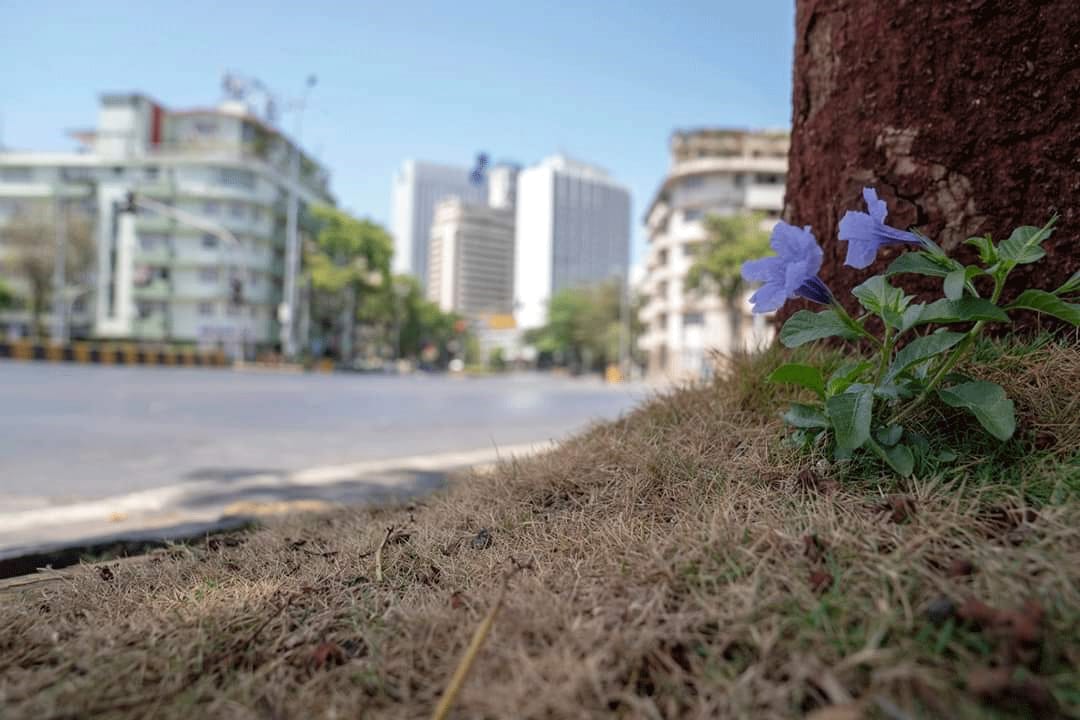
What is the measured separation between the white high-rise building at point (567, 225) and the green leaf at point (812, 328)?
27563 mm

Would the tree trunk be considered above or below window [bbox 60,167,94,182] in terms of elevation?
below

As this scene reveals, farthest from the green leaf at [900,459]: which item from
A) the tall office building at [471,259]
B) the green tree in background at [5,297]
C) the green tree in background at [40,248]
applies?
the green tree in background at [5,297]

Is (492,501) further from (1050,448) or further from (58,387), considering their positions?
(58,387)

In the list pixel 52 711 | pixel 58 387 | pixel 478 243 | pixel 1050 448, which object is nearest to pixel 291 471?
pixel 52 711

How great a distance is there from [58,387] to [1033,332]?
1636 centimetres

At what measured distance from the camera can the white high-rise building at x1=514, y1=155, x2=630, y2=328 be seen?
112 feet

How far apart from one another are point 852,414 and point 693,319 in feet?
171

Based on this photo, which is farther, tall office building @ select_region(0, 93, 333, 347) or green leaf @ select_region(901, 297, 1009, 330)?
tall office building @ select_region(0, 93, 333, 347)

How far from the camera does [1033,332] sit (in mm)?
1760

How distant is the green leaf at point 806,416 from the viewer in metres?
1.41

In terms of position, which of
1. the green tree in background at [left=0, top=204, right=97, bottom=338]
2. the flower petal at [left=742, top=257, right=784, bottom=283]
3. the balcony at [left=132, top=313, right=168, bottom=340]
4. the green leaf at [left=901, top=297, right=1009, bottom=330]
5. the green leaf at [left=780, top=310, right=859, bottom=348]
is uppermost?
the green tree in background at [left=0, top=204, right=97, bottom=338]

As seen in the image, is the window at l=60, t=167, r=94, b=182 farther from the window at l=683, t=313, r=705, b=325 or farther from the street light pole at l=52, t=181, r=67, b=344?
the window at l=683, t=313, r=705, b=325

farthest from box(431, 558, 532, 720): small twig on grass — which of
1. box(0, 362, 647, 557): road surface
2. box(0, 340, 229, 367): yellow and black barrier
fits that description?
box(0, 340, 229, 367): yellow and black barrier

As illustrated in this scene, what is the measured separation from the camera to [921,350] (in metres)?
1.36
